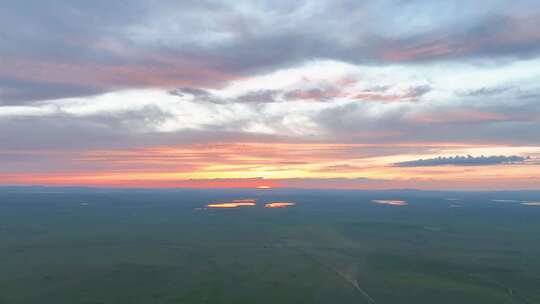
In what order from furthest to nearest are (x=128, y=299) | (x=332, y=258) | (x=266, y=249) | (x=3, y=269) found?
(x=266, y=249) → (x=332, y=258) → (x=3, y=269) → (x=128, y=299)

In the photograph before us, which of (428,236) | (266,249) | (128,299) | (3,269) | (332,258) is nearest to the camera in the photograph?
(128,299)

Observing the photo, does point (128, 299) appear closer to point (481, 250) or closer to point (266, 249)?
point (266, 249)

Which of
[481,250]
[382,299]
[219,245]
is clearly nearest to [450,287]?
[382,299]

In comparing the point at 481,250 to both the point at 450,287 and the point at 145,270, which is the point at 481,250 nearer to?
the point at 450,287

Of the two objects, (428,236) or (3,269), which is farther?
(428,236)

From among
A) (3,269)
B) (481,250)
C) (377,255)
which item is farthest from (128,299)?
(481,250)

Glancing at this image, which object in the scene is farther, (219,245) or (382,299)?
(219,245)

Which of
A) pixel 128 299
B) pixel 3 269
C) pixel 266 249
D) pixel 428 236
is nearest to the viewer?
pixel 128 299

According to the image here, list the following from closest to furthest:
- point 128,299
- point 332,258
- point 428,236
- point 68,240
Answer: point 128,299, point 332,258, point 68,240, point 428,236
